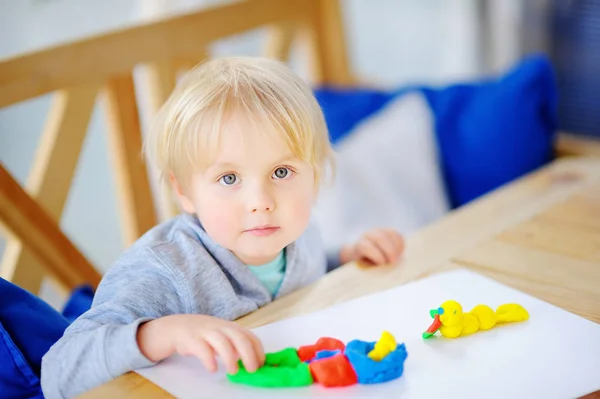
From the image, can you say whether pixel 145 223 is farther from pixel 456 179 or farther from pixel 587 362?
pixel 587 362

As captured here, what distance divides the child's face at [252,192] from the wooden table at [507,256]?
10 centimetres

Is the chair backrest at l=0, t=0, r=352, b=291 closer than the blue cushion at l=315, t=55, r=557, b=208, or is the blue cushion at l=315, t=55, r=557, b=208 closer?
the chair backrest at l=0, t=0, r=352, b=291

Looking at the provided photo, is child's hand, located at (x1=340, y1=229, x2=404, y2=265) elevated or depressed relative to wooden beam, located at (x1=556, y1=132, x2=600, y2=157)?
elevated

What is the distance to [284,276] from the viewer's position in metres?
0.93

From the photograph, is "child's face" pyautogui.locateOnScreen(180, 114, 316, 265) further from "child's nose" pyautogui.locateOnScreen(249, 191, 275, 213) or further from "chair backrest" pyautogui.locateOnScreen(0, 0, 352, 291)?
"chair backrest" pyautogui.locateOnScreen(0, 0, 352, 291)

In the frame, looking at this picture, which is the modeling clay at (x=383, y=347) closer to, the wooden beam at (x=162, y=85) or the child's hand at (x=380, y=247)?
the child's hand at (x=380, y=247)

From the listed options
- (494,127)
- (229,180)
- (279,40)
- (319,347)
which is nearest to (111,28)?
(279,40)

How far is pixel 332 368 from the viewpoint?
0.68 metres

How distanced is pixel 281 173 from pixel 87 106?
2.42ft

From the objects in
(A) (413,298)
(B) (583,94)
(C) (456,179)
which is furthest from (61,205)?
(B) (583,94)

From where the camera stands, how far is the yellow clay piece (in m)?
0.70

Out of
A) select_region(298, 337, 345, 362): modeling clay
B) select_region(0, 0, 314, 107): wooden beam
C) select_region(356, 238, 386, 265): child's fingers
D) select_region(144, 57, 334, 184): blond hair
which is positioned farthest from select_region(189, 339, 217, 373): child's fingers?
select_region(0, 0, 314, 107): wooden beam

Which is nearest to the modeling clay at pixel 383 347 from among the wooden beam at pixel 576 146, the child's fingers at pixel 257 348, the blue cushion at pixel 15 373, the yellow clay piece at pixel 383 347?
the yellow clay piece at pixel 383 347

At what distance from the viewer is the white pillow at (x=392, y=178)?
1682 millimetres
